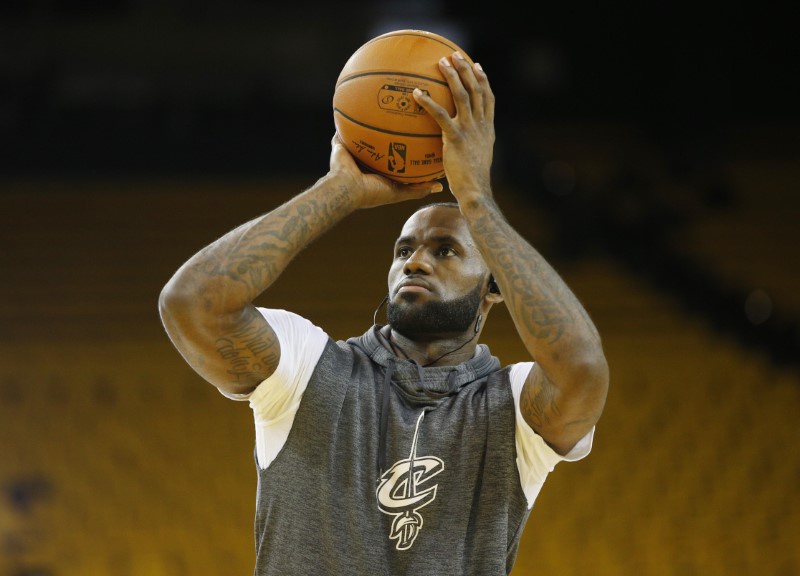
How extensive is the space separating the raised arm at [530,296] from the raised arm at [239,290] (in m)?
0.32

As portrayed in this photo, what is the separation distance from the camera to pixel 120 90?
408 inches

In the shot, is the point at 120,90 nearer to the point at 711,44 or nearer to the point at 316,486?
the point at 711,44

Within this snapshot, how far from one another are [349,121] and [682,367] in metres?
6.37

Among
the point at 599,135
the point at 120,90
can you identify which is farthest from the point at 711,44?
the point at 120,90

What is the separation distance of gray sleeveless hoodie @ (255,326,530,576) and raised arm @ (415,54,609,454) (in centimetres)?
16

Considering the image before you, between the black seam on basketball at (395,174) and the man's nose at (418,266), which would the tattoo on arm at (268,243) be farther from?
the man's nose at (418,266)

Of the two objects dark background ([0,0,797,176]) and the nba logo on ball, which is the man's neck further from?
dark background ([0,0,797,176])

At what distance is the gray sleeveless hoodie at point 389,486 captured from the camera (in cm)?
232

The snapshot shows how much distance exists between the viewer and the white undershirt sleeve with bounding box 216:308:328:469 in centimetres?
241

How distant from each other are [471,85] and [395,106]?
193 mm

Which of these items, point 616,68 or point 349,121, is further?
point 616,68

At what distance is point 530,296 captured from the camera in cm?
233

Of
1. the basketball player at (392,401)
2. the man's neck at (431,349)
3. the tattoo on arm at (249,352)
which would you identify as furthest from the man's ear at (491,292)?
the tattoo on arm at (249,352)

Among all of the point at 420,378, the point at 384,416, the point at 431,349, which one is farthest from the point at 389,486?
the point at 431,349
